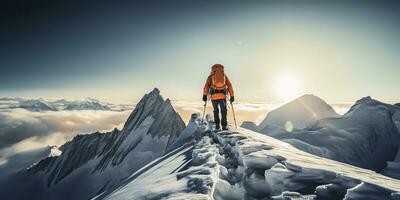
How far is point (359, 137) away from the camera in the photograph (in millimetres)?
120000

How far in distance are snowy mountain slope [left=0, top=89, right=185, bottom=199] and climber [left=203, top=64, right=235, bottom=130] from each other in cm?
9839

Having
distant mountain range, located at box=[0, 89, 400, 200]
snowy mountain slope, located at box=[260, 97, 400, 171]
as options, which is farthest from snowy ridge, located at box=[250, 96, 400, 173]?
distant mountain range, located at box=[0, 89, 400, 200]

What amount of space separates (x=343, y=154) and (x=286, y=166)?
118 metres

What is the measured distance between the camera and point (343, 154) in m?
110

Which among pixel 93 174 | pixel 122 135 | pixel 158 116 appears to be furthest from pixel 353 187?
pixel 93 174

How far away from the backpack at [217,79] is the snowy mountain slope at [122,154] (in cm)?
9883

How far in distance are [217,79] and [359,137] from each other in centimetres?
12206

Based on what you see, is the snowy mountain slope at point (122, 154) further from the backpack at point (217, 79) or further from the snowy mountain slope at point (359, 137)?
the backpack at point (217, 79)

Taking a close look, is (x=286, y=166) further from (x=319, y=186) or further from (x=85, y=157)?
(x=85, y=157)

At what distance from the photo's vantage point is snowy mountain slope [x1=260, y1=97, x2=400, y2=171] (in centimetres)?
11094

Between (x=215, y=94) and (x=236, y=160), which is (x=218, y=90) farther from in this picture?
(x=236, y=160)

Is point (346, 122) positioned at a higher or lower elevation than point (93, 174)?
higher

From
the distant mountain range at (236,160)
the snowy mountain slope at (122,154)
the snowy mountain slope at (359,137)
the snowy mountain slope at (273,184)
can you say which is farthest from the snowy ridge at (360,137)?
the snowy mountain slope at (273,184)

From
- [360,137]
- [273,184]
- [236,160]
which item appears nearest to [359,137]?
[360,137]
